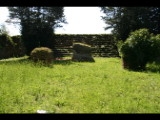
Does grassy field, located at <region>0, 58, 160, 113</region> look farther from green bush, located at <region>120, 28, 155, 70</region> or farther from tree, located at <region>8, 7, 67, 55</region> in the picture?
tree, located at <region>8, 7, 67, 55</region>

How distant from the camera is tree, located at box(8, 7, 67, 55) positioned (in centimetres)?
2430

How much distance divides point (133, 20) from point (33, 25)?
8725 mm

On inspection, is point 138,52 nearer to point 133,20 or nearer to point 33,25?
point 133,20

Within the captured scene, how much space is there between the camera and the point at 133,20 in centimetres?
2398

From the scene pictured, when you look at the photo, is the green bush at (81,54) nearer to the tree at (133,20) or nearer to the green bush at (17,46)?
the tree at (133,20)

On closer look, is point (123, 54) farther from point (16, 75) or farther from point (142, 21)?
A: point (142, 21)

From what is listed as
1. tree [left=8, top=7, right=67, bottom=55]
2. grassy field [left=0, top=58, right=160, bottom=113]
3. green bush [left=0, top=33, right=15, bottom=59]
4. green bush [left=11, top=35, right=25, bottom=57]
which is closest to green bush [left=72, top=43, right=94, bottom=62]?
tree [left=8, top=7, right=67, bottom=55]

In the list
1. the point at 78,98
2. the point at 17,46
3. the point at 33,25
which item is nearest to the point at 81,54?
the point at 33,25

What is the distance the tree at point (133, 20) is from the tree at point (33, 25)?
6.12 meters

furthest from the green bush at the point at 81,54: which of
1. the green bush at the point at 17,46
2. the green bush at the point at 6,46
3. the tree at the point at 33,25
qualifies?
the green bush at the point at 6,46

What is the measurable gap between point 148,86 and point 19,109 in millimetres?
4929

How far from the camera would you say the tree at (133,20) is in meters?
24.0
